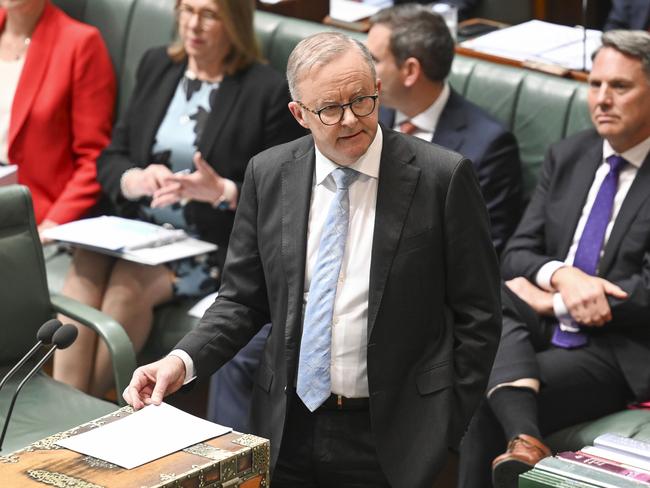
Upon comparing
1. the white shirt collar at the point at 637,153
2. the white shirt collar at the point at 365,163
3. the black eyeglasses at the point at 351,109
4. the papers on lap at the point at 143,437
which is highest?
the black eyeglasses at the point at 351,109

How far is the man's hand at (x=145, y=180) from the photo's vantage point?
4199 millimetres

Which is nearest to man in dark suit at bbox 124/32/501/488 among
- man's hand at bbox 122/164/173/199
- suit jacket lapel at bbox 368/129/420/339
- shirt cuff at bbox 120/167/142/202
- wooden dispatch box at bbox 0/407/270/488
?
suit jacket lapel at bbox 368/129/420/339

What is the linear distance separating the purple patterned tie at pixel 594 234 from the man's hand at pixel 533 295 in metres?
0.06

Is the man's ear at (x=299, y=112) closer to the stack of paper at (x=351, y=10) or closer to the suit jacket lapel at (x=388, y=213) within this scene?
the suit jacket lapel at (x=388, y=213)

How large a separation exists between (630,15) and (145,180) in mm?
1814

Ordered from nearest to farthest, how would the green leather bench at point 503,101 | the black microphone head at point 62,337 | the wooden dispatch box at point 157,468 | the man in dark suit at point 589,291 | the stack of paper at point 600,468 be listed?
the wooden dispatch box at point 157,468
the stack of paper at point 600,468
the black microphone head at point 62,337
the man in dark suit at point 589,291
the green leather bench at point 503,101

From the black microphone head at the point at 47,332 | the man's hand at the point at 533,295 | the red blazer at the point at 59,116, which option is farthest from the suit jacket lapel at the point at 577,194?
the red blazer at the point at 59,116

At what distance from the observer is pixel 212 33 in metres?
4.29

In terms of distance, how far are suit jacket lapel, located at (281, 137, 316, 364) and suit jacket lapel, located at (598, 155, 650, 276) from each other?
120cm

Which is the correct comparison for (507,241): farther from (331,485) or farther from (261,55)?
(331,485)

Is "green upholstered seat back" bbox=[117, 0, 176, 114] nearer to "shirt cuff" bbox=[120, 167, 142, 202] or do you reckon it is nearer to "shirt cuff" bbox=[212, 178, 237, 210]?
"shirt cuff" bbox=[120, 167, 142, 202]

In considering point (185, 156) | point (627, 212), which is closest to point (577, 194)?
point (627, 212)

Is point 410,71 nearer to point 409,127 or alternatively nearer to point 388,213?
point 409,127

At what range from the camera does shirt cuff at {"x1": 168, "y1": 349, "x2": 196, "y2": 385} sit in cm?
262
